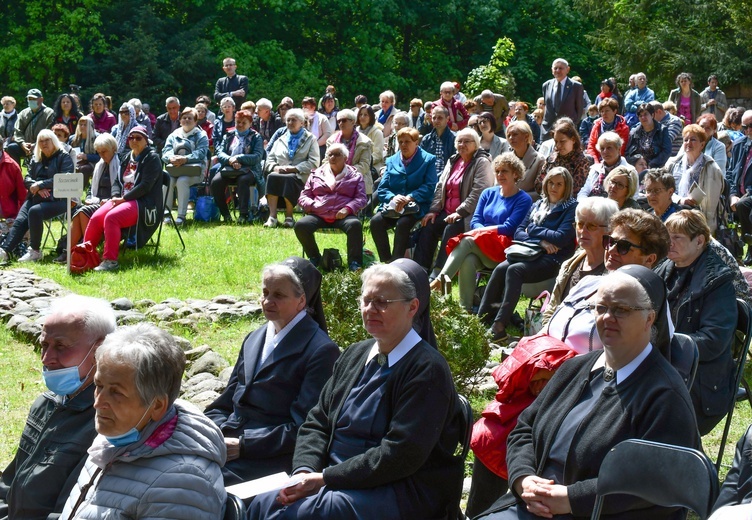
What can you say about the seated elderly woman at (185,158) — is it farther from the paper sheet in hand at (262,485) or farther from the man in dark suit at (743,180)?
the paper sheet in hand at (262,485)

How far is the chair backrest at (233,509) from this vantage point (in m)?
3.37

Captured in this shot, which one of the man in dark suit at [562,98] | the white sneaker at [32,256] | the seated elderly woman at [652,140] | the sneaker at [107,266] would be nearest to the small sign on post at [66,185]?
the sneaker at [107,266]

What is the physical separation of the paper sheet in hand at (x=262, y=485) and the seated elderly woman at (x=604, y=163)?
230 inches

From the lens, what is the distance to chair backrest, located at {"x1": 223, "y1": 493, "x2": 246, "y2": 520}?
3.37 m

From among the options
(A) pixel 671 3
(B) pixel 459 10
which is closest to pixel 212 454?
(A) pixel 671 3

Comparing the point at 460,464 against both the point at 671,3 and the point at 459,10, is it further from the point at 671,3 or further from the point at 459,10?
the point at 459,10

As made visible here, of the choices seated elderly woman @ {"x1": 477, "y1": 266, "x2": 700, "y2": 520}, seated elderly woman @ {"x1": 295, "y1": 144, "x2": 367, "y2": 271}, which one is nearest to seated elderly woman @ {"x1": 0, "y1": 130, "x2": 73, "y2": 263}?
seated elderly woman @ {"x1": 295, "y1": 144, "x2": 367, "y2": 271}

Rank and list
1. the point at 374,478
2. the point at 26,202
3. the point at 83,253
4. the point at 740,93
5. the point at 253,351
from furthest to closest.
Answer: the point at 740,93 < the point at 26,202 < the point at 83,253 < the point at 253,351 < the point at 374,478

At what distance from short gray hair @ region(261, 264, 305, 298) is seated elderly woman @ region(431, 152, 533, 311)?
13.5ft

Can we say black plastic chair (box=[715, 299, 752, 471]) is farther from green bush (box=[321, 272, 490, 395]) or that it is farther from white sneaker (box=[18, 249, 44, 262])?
white sneaker (box=[18, 249, 44, 262])

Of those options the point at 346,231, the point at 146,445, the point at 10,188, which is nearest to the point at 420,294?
the point at 146,445

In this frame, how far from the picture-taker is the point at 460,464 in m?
4.16

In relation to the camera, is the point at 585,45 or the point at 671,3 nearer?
the point at 671,3

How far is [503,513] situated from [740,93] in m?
25.3
